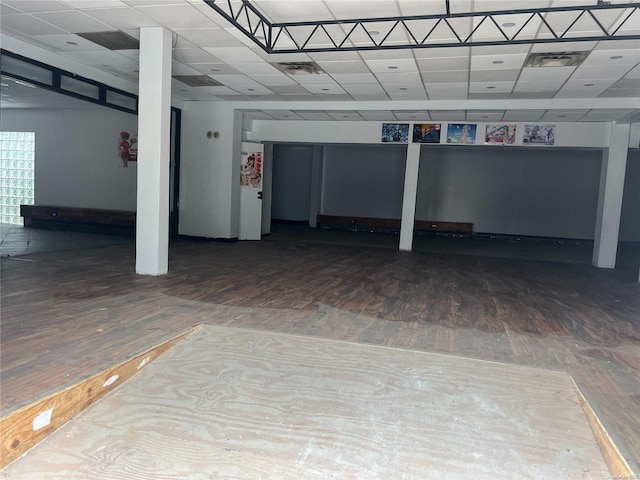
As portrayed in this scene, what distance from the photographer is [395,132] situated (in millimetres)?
10094

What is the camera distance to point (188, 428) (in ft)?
7.78

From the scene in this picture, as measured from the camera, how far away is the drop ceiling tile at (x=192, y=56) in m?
6.25

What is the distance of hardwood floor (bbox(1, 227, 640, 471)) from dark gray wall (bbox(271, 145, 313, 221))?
8226 millimetres

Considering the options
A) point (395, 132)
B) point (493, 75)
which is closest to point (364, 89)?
point (493, 75)

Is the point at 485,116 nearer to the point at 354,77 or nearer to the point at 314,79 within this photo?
the point at 354,77

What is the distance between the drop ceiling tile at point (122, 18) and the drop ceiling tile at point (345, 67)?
234 centimetres

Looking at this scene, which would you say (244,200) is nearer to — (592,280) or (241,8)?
(241,8)

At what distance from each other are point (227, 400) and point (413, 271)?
208 inches

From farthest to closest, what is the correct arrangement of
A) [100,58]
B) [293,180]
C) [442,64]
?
[293,180], [100,58], [442,64]

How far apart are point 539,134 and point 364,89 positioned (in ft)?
13.3

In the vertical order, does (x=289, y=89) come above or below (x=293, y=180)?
above

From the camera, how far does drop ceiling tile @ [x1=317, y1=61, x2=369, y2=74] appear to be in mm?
6395

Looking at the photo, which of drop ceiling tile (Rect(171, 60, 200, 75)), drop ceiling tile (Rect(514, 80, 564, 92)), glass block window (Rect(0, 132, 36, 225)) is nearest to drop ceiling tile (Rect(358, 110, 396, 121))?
drop ceiling tile (Rect(514, 80, 564, 92))

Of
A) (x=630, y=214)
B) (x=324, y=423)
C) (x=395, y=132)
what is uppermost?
(x=395, y=132)
